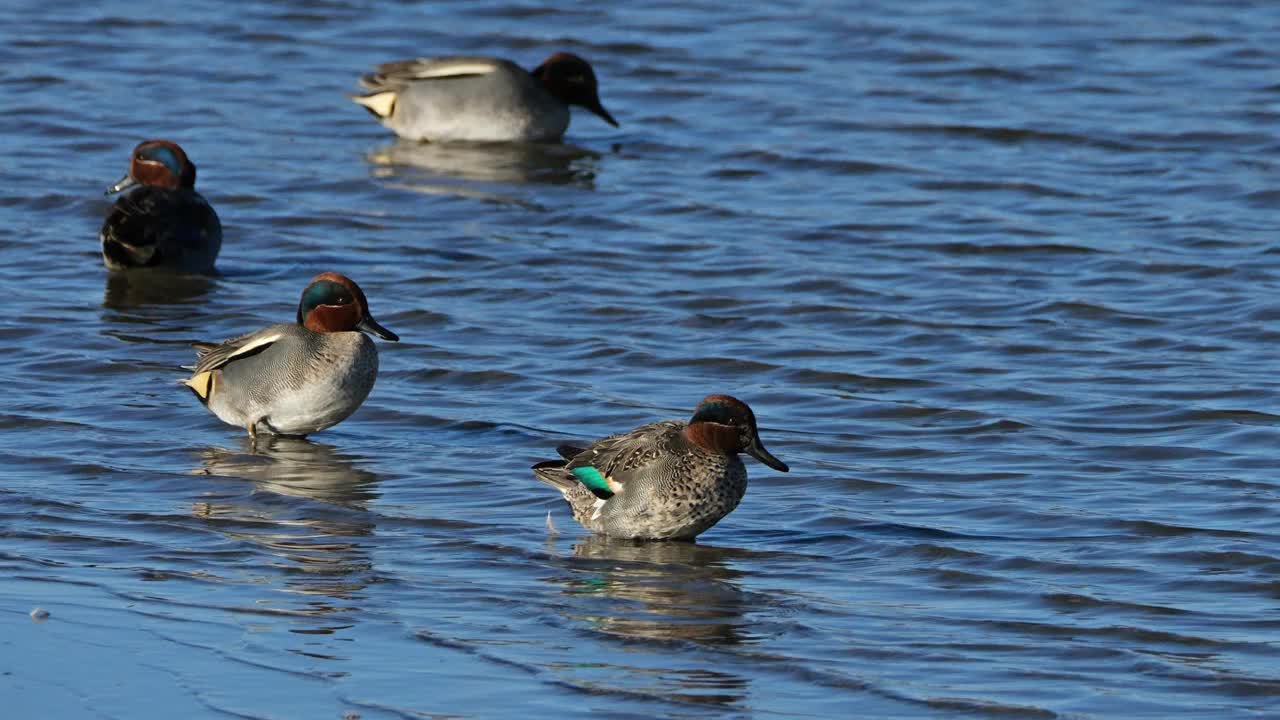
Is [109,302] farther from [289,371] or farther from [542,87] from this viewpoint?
[542,87]

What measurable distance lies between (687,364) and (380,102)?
665 centimetres

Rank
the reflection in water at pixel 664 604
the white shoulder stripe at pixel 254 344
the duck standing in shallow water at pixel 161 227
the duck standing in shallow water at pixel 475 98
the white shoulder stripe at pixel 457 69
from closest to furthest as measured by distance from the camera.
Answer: the reflection in water at pixel 664 604
the white shoulder stripe at pixel 254 344
the duck standing in shallow water at pixel 161 227
the duck standing in shallow water at pixel 475 98
the white shoulder stripe at pixel 457 69

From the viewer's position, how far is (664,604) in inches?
305

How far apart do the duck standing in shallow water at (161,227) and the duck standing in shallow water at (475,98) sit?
3.85 metres

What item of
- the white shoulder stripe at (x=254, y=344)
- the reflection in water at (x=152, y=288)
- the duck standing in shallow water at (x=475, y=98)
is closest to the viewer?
the white shoulder stripe at (x=254, y=344)

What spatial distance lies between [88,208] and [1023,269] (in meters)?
6.15

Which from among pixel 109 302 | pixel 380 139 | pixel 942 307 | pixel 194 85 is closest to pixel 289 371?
pixel 109 302

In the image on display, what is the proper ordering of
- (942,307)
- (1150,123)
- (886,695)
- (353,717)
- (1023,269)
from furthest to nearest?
1. (1150,123)
2. (1023,269)
3. (942,307)
4. (886,695)
5. (353,717)

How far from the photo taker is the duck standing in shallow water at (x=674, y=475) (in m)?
8.38

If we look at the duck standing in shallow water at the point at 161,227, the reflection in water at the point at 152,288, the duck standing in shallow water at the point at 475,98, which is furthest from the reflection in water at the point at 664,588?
the duck standing in shallow water at the point at 475,98

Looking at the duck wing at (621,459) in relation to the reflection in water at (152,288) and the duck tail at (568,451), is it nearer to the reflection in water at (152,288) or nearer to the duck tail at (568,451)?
the duck tail at (568,451)

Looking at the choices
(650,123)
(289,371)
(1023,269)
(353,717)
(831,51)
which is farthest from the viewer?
(831,51)

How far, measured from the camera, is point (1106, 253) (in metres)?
13.6

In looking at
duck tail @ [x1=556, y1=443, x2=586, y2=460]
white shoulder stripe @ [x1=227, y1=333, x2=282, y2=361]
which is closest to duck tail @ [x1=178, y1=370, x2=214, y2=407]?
white shoulder stripe @ [x1=227, y1=333, x2=282, y2=361]
